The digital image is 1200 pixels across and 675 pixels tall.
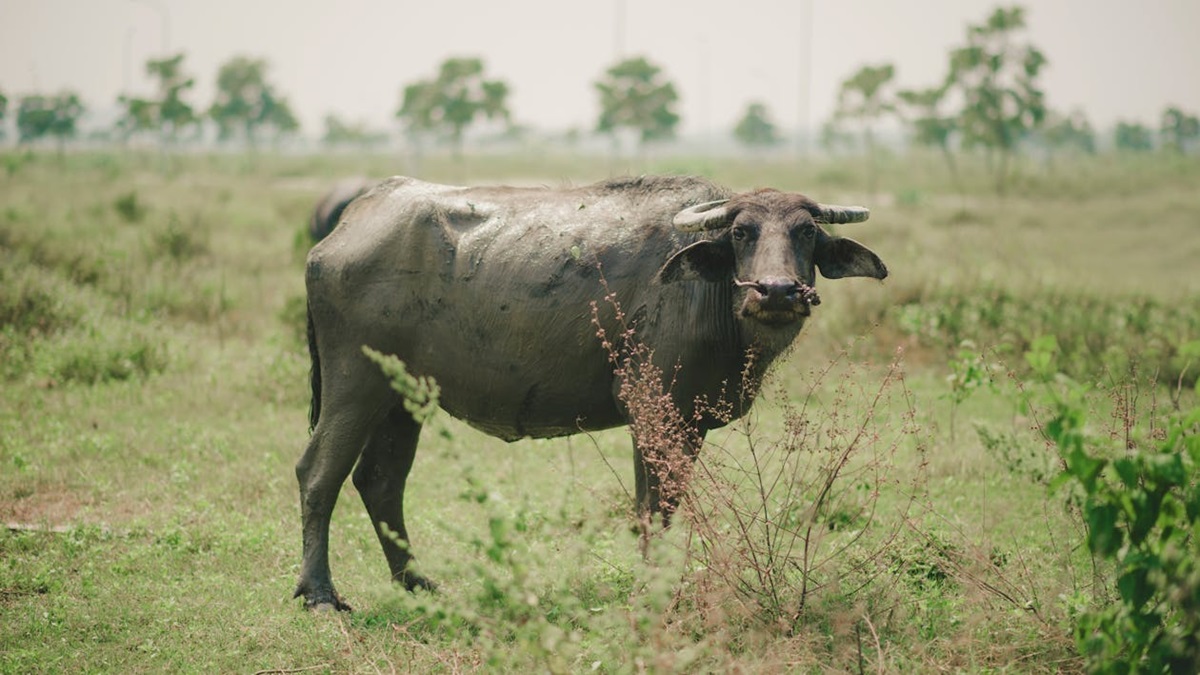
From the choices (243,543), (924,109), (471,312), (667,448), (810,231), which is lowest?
(243,543)

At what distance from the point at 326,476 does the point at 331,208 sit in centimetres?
891

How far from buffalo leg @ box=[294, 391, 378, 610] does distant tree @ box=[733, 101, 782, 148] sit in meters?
91.0

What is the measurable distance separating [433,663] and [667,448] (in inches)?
52.9

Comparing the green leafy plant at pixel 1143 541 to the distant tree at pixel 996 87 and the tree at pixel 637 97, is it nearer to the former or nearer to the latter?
the distant tree at pixel 996 87

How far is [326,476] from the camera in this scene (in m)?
5.21

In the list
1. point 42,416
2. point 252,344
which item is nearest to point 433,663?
point 42,416

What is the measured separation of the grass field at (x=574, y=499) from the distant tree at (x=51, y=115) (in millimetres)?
45780

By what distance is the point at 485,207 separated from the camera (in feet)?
Result: 17.7

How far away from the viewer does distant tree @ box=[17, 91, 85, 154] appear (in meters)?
53.6

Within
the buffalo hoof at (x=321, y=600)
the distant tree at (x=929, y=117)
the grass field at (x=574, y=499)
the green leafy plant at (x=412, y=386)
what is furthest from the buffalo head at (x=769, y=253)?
the distant tree at (x=929, y=117)

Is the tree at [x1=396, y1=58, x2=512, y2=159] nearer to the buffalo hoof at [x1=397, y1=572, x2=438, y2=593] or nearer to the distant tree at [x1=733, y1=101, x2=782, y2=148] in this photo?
the distant tree at [x1=733, y1=101, x2=782, y2=148]

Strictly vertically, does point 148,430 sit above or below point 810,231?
below

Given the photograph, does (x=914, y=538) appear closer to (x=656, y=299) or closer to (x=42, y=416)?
(x=656, y=299)

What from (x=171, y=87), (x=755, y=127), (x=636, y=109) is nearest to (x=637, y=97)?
(x=636, y=109)
